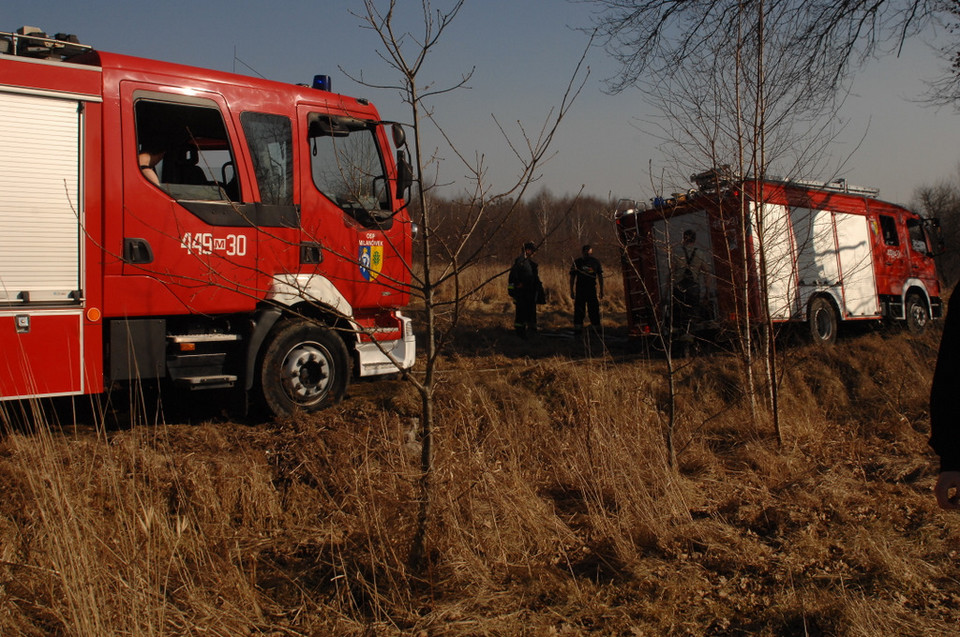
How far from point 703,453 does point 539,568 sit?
8.49 feet

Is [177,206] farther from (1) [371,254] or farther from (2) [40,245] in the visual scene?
(1) [371,254]

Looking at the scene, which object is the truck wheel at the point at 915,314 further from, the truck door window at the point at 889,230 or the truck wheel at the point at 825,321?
the truck wheel at the point at 825,321

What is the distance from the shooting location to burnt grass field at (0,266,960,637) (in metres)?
3.45

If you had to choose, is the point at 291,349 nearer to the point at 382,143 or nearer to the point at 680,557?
the point at 382,143

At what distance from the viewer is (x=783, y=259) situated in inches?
285

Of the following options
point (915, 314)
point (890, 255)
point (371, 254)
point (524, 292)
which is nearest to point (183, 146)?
point (371, 254)

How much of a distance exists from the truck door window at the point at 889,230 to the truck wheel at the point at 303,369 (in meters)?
10.8

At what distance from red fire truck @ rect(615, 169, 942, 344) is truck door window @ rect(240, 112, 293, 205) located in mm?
3193

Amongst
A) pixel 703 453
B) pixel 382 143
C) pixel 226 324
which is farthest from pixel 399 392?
pixel 703 453

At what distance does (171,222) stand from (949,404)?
211 inches

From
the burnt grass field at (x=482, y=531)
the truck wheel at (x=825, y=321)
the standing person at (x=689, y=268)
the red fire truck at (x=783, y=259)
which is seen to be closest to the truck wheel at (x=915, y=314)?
the red fire truck at (x=783, y=259)

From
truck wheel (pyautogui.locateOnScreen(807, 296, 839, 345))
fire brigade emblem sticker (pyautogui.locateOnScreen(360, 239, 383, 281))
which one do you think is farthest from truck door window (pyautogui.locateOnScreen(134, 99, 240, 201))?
truck wheel (pyautogui.locateOnScreen(807, 296, 839, 345))

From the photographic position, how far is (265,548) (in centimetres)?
445

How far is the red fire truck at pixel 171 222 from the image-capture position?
18.1 feet
